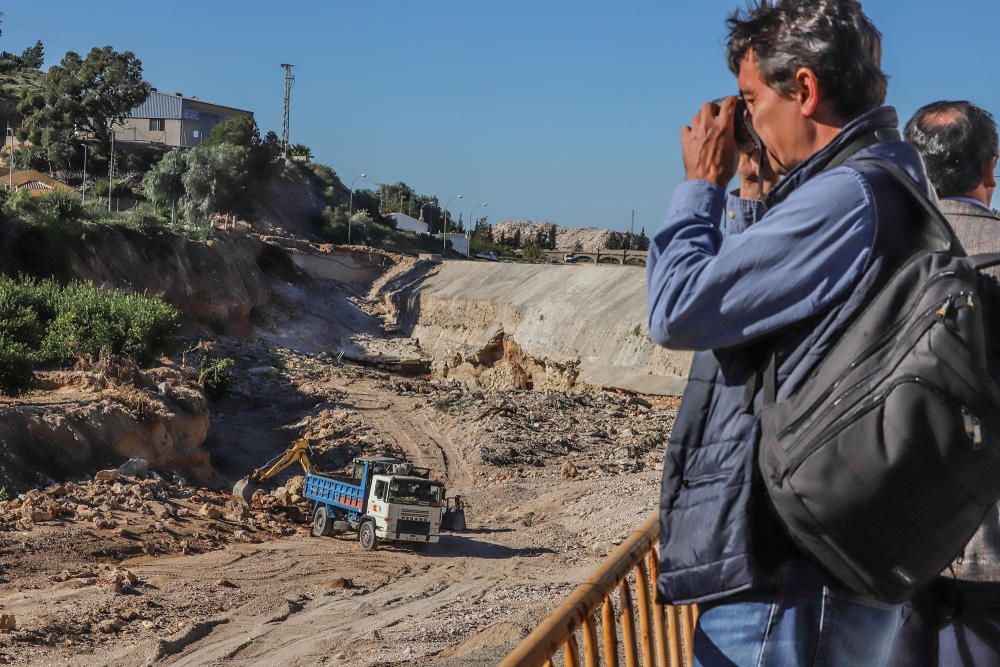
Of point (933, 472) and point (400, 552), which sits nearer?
point (933, 472)

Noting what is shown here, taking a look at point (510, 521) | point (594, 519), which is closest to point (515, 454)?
point (510, 521)

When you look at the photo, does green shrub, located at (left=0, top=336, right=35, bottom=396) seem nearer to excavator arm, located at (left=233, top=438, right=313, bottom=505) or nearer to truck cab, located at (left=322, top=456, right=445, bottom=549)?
excavator arm, located at (left=233, top=438, right=313, bottom=505)

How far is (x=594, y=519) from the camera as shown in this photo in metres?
20.6

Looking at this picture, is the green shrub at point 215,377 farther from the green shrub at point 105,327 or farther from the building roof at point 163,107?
the building roof at point 163,107

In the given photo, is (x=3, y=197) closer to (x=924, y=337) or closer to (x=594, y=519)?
(x=594, y=519)

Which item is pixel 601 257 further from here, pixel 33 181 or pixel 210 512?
pixel 210 512

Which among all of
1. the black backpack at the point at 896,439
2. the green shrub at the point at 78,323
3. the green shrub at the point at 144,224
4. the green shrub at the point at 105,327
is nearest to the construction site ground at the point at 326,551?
the green shrub at the point at 105,327

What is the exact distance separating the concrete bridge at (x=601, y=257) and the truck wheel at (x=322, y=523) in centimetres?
3452

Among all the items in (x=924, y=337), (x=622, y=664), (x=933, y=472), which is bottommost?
(x=622, y=664)

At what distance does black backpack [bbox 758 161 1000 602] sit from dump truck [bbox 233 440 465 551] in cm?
1749

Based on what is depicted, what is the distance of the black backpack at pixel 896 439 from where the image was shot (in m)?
1.88

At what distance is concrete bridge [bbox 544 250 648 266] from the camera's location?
6158 centimetres

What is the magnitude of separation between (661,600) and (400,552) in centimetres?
1770

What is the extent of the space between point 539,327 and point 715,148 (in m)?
38.6
